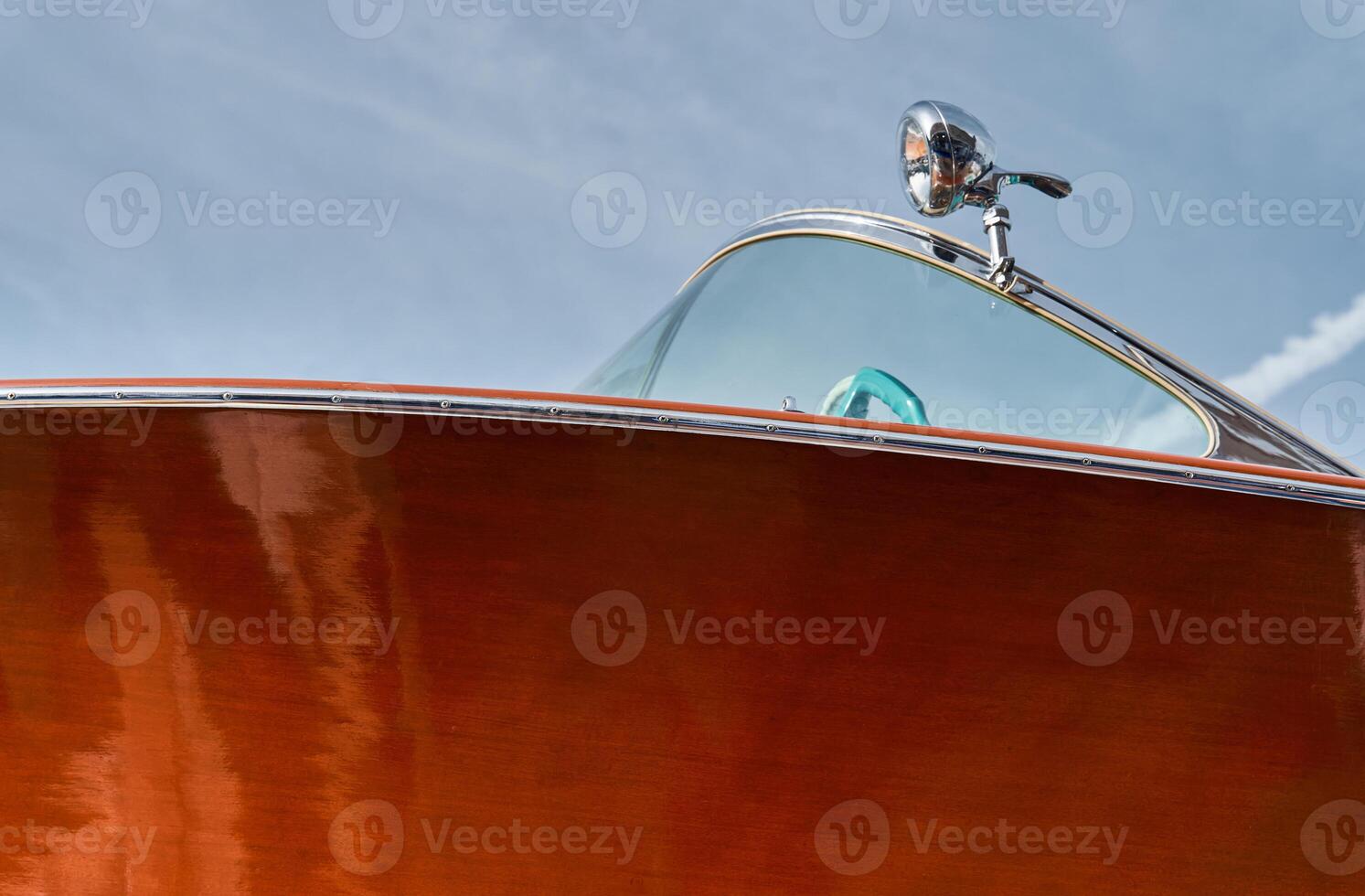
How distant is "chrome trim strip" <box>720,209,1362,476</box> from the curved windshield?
3cm

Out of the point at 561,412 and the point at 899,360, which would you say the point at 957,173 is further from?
the point at 561,412

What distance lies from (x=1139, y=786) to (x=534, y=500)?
3.71 feet

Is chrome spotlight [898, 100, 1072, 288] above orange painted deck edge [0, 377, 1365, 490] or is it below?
above

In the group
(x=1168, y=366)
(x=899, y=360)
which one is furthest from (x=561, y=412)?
(x=1168, y=366)

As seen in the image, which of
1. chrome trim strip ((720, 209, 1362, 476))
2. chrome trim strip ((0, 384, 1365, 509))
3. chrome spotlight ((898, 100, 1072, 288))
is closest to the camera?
chrome trim strip ((0, 384, 1365, 509))

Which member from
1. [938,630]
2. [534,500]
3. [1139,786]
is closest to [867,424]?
[938,630]

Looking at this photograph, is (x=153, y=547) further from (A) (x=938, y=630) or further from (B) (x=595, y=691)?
(A) (x=938, y=630)

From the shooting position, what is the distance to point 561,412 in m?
1.52

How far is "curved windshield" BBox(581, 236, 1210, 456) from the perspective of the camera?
2.02 metres

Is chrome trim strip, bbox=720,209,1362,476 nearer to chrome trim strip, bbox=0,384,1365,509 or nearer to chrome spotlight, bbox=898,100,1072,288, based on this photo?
chrome spotlight, bbox=898,100,1072,288

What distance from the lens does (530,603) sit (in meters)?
1.58

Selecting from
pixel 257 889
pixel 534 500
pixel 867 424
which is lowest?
pixel 257 889

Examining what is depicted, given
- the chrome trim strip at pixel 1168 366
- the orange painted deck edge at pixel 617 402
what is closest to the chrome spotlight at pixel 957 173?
the chrome trim strip at pixel 1168 366

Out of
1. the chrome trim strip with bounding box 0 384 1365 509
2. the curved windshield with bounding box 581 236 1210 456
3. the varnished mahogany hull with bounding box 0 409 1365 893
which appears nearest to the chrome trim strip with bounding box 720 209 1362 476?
the curved windshield with bounding box 581 236 1210 456
